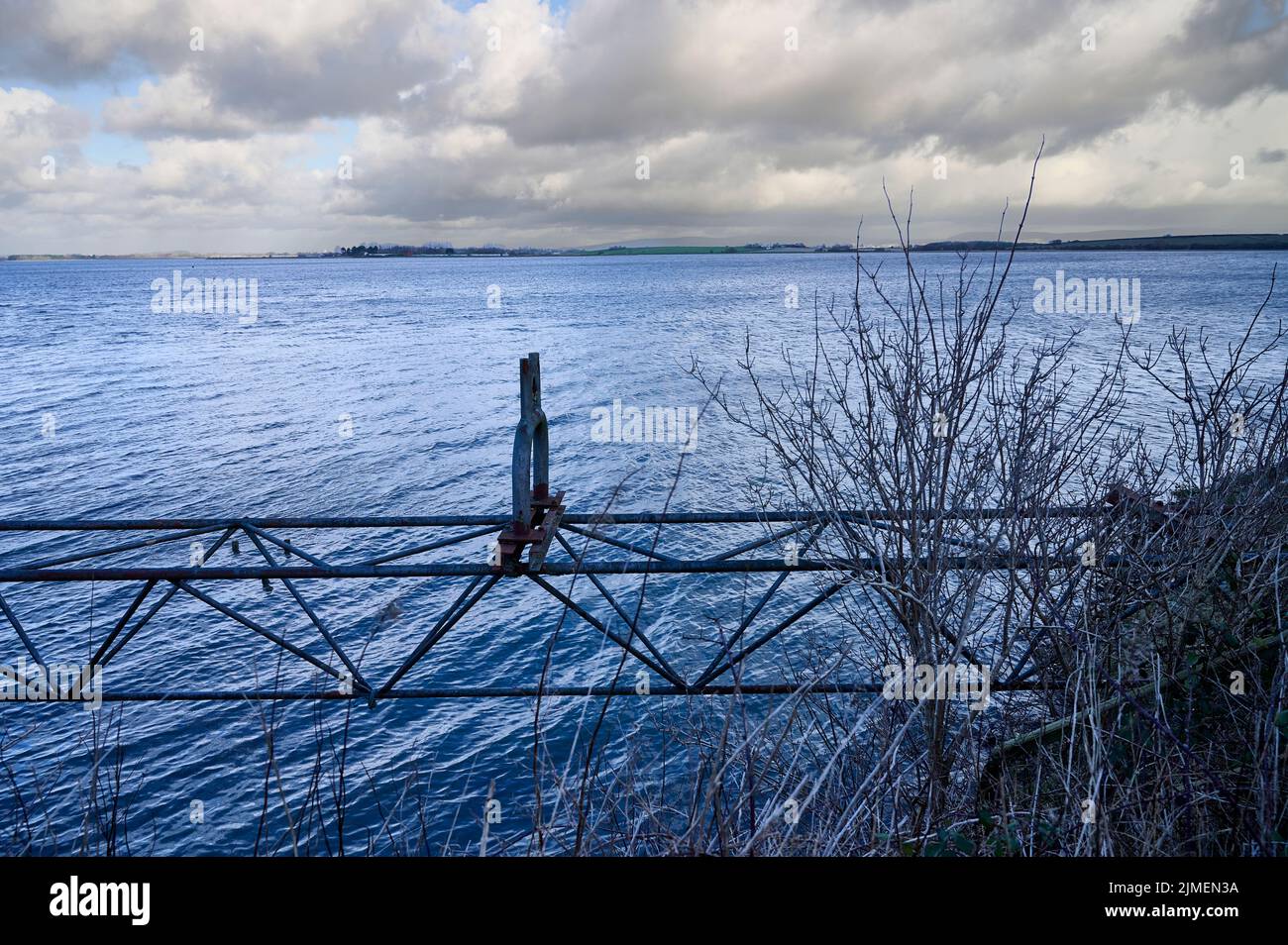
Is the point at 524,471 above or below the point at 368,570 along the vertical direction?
above

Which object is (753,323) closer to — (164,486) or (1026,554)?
(164,486)

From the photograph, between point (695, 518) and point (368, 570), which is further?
point (695, 518)

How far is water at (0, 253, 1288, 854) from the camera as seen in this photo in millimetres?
16109

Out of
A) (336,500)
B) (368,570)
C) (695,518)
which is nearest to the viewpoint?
(368,570)

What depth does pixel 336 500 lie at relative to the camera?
2966 cm

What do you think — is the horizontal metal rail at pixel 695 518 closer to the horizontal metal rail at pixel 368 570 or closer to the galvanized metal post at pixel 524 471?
the galvanized metal post at pixel 524 471

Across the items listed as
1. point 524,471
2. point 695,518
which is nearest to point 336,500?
point 695,518

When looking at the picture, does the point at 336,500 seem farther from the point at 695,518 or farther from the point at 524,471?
the point at 524,471

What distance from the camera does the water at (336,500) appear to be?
16.1 m

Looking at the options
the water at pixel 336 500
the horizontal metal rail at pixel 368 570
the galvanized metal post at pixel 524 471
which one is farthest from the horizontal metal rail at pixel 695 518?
the water at pixel 336 500

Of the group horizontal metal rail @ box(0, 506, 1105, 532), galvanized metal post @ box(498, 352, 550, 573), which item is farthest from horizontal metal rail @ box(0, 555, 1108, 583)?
horizontal metal rail @ box(0, 506, 1105, 532)

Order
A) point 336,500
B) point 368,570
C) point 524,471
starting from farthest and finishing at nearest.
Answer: point 336,500, point 524,471, point 368,570

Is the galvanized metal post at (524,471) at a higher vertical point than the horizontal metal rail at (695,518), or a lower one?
higher

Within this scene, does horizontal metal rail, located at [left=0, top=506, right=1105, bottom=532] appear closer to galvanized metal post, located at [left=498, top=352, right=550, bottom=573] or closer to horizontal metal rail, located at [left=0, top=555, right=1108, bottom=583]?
galvanized metal post, located at [left=498, top=352, right=550, bottom=573]
